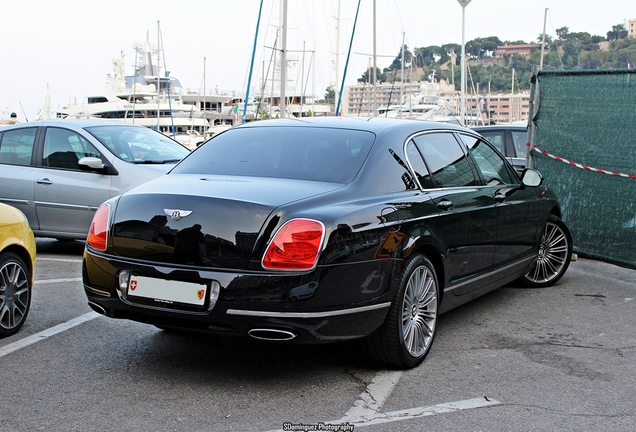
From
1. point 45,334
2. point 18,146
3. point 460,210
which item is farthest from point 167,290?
point 18,146

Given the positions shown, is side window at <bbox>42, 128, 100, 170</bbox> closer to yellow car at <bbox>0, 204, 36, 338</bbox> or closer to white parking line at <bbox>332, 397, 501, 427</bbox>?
yellow car at <bbox>0, 204, 36, 338</bbox>

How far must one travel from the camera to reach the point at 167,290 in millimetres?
4250

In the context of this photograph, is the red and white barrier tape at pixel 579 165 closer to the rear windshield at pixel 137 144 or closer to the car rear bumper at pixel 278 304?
the rear windshield at pixel 137 144

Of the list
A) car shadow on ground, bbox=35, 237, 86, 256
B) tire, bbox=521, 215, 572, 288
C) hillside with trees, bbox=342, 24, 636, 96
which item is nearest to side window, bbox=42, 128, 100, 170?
car shadow on ground, bbox=35, 237, 86, 256

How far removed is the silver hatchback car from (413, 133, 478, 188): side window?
171 inches

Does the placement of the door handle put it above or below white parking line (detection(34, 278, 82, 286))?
above

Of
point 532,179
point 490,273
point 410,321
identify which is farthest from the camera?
point 532,179

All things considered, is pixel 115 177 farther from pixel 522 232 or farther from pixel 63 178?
pixel 522 232

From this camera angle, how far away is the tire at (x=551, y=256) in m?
7.54

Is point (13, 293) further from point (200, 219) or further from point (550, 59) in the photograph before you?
point (550, 59)

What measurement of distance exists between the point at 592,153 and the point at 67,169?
610cm

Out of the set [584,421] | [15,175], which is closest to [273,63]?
[15,175]

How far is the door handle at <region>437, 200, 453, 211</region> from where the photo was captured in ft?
16.9

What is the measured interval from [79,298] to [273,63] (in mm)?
34797
